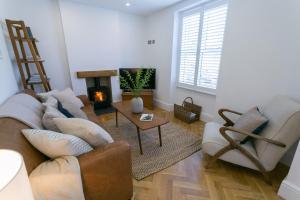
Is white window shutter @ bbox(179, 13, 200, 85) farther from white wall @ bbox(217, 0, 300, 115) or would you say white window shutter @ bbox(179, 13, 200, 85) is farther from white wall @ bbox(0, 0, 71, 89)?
white wall @ bbox(0, 0, 71, 89)

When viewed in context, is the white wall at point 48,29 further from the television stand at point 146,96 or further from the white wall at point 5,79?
the television stand at point 146,96

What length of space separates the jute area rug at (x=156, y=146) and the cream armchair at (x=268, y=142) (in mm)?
505

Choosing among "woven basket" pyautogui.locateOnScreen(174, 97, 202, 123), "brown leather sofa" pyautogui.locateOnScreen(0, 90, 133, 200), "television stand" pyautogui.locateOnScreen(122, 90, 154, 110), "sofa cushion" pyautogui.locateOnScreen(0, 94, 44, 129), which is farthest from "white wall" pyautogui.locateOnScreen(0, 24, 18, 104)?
"woven basket" pyautogui.locateOnScreen(174, 97, 202, 123)

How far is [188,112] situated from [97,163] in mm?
2481

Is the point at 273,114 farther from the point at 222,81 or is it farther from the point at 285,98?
the point at 222,81

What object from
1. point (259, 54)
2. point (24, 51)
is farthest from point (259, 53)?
point (24, 51)

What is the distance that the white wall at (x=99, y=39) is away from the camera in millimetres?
3490

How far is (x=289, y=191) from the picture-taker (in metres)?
1.52

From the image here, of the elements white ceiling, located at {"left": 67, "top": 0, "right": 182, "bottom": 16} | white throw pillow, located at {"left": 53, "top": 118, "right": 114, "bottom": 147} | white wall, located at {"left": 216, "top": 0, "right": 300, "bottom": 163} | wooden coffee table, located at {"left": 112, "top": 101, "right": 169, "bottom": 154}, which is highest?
white ceiling, located at {"left": 67, "top": 0, "right": 182, "bottom": 16}

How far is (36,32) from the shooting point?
3205 millimetres

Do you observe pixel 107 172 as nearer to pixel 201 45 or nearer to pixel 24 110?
pixel 24 110

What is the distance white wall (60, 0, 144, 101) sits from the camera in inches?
137

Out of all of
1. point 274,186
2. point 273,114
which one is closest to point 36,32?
point 273,114

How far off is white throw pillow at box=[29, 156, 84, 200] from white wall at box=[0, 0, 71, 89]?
8.39ft
